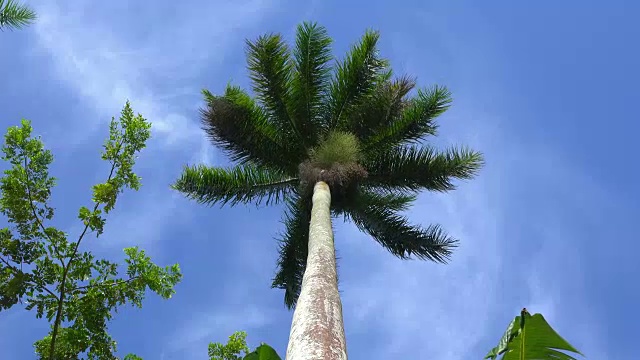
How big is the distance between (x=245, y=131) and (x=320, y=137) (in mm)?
1618

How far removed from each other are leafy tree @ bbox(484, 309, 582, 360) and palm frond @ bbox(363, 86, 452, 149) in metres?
9.13

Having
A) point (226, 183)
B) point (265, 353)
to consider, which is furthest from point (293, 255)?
point (265, 353)

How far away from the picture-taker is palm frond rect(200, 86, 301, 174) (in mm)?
13211

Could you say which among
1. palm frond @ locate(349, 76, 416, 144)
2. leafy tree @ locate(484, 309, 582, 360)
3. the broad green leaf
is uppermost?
palm frond @ locate(349, 76, 416, 144)

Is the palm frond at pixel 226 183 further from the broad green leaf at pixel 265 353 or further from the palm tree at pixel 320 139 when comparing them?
the broad green leaf at pixel 265 353

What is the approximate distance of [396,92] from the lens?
1409cm

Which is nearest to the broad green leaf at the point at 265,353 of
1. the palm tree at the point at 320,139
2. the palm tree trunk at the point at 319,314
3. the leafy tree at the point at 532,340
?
the palm tree trunk at the point at 319,314

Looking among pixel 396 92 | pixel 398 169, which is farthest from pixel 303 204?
pixel 396 92

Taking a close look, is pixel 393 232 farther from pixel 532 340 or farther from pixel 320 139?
pixel 532 340

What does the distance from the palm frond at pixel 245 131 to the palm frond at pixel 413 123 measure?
1.87 meters

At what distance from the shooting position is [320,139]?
541 inches

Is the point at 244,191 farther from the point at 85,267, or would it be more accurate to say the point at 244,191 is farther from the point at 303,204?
the point at 85,267

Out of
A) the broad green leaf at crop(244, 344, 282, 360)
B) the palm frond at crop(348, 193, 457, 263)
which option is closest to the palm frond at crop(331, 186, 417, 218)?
the palm frond at crop(348, 193, 457, 263)

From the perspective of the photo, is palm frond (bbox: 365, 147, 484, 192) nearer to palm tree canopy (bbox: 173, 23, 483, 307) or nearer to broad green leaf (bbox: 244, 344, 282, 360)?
palm tree canopy (bbox: 173, 23, 483, 307)
